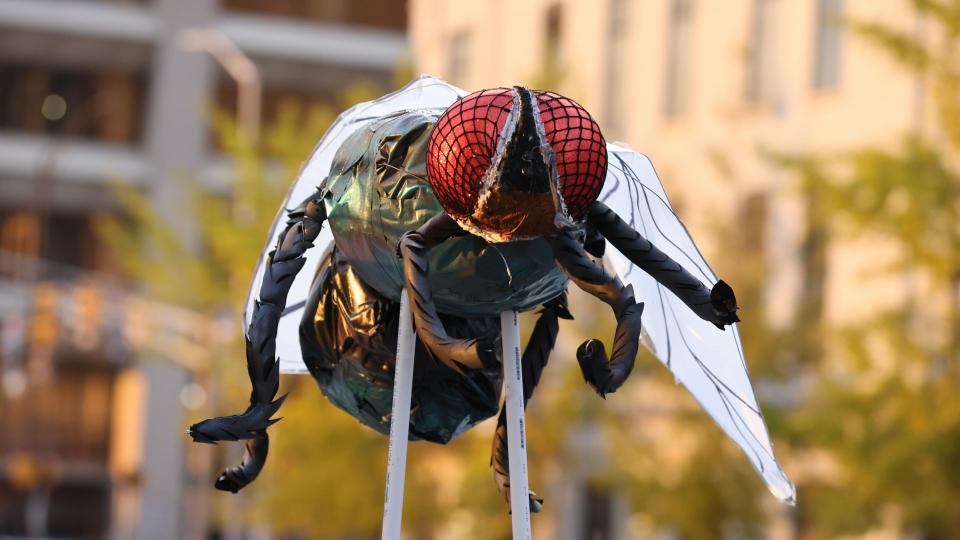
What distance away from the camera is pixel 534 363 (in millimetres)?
4438

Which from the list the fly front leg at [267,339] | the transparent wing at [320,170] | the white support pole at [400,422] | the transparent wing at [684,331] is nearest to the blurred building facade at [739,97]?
the transparent wing at [320,170]

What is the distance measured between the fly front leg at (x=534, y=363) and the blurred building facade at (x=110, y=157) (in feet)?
123

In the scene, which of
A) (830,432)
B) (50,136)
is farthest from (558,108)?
(50,136)

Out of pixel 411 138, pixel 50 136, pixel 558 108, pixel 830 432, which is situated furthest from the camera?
pixel 50 136

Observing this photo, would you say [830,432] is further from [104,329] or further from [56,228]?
[56,228]

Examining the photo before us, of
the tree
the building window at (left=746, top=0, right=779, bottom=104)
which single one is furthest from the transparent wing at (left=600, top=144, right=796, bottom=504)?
the building window at (left=746, top=0, right=779, bottom=104)

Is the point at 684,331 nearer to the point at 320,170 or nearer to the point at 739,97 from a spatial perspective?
the point at 320,170

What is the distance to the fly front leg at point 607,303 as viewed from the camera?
343cm

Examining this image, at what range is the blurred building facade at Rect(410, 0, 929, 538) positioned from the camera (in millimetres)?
20000

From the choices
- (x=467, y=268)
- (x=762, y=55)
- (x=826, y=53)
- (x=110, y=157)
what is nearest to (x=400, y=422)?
(x=467, y=268)

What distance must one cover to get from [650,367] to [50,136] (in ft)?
93.9

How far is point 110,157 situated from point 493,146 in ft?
136

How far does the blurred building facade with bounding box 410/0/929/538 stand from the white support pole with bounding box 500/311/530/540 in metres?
11.2

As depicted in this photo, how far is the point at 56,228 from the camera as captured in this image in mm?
45812
